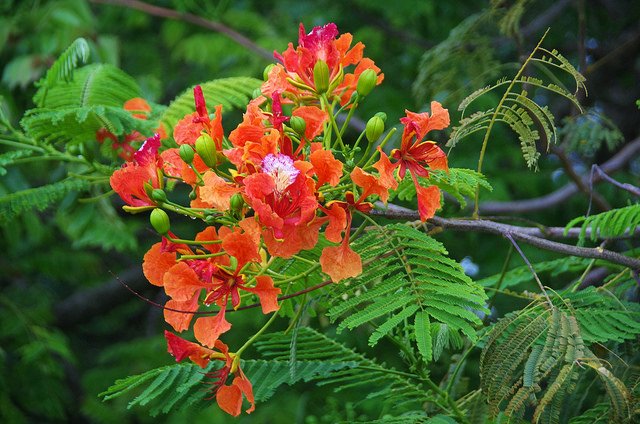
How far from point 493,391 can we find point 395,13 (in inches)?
123

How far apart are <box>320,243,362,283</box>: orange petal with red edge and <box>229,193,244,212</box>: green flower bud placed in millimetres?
161

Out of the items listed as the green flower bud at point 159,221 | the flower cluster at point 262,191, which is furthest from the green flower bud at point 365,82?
the green flower bud at point 159,221

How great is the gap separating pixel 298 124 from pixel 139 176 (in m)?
0.30

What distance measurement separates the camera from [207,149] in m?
1.47

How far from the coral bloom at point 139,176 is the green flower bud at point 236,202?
0.60 ft

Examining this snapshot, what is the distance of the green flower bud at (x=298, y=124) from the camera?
→ 4.79 feet

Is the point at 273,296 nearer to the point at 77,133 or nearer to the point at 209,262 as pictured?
the point at 209,262

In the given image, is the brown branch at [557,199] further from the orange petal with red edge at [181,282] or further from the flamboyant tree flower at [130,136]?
the orange petal with red edge at [181,282]

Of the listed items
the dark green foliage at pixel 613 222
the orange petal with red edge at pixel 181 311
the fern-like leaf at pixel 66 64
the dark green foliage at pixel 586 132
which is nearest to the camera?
the orange petal with red edge at pixel 181 311

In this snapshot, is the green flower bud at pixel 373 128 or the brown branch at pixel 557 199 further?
the brown branch at pixel 557 199

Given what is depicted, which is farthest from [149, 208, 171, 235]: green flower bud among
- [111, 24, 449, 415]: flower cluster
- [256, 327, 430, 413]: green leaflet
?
[256, 327, 430, 413]: green leaflet

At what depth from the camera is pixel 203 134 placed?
4.91ft

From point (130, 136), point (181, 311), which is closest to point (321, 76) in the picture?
point (181, 311)

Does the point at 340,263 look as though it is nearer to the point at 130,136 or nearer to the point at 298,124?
the point at 298,124
